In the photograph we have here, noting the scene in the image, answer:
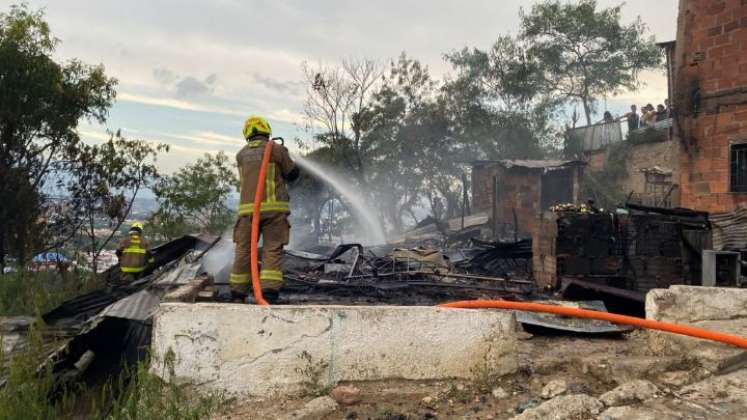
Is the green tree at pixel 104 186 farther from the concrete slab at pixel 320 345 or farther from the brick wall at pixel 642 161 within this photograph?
the brick wall at pixel 642 161

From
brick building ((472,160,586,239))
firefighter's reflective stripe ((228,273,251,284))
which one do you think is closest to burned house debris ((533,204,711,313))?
firefighter's reflective stripe ((228,273,251,284))

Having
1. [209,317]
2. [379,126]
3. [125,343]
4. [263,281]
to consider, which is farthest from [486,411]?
[379,126]

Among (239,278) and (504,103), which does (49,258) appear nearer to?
(239,278)

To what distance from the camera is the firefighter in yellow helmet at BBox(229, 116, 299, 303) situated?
14.3 feet

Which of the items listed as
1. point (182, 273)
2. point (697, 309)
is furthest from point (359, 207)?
point (697, 309)

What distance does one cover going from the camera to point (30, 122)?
10.2 metres

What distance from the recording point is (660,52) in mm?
27125

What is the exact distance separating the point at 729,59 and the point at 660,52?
20648 mm

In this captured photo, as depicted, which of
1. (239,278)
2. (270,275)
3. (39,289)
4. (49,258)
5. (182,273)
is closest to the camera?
(270,275)

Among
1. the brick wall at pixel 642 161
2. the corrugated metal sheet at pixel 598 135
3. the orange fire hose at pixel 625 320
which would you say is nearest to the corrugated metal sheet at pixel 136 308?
the orange fire hose at pixel 625 320

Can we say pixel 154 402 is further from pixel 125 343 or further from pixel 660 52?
pixel 660 52

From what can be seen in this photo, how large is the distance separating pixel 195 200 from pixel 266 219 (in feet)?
34.8

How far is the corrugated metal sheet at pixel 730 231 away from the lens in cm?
721

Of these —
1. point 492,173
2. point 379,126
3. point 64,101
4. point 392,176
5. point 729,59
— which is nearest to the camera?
point 729,59
